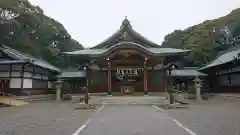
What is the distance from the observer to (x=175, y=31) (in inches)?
2315

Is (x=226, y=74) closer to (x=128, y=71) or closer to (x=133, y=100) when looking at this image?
(x=128, y=71)

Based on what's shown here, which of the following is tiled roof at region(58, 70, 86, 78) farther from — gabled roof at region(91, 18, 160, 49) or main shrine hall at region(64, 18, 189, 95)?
gabled roof at region(91, 18, 160, 49)

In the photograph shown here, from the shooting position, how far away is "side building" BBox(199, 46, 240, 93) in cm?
2512

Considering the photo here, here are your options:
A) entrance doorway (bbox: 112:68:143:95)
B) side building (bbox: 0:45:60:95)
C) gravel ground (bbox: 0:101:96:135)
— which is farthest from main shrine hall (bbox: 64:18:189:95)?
gravel ground (bbox: 0:101:96:135)

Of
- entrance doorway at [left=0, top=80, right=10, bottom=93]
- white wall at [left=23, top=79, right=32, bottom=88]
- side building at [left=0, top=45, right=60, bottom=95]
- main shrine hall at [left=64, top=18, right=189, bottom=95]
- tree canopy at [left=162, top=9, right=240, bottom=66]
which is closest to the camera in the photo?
side building at [left=0, top=45, right=60, bottom=95]

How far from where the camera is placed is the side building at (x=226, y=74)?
25.1 metres

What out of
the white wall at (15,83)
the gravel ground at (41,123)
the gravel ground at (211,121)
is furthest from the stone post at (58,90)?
the gravel ground at (211,121)

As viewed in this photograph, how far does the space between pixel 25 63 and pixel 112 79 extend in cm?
914

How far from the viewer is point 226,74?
93.7 ft

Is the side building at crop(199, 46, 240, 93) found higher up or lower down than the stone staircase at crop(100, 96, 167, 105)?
higher up

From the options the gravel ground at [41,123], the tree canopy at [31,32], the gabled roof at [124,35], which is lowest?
the gravel ground at [41,123]

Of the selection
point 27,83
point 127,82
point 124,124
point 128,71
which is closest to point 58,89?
point 27,83

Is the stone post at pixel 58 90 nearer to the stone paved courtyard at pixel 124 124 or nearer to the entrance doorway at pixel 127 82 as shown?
the entrance doorway at pixel 127 82

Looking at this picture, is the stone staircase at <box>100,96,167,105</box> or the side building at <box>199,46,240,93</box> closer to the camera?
the stone staircase at <box>100,96,167,105</box>
